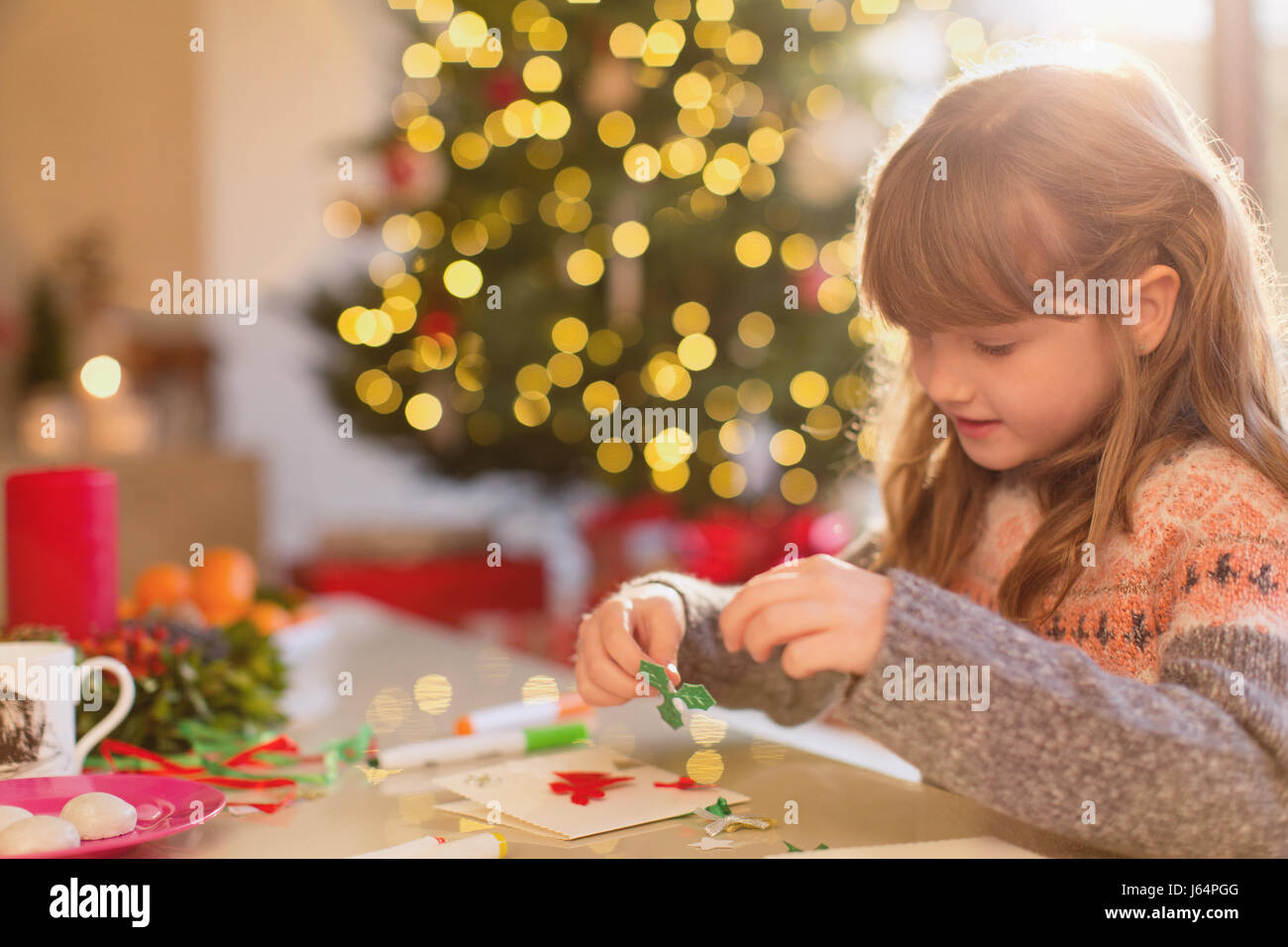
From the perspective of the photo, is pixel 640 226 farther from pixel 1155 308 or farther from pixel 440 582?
pixel 1155 308

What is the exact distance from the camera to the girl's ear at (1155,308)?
2.51 ft

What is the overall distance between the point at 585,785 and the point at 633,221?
1746 mm

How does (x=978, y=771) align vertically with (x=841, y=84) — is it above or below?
below

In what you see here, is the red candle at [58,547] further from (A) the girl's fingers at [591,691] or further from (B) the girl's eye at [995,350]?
(B) the girl's eye at [995,350]

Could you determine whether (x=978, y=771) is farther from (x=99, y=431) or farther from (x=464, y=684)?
(x=99, y=431)

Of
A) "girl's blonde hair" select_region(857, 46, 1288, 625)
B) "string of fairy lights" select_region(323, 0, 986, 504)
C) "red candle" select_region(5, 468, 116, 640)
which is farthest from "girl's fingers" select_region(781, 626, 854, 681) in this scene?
"string of fairy lights" select_region(323, 0, 986, 504)

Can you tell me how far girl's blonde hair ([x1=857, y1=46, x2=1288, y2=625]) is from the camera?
0.74 m

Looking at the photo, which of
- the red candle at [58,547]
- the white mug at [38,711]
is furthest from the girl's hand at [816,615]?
the red candle at [58,547]

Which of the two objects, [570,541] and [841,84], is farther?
[570,541]

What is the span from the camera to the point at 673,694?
633mm

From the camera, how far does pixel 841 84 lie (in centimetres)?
229
